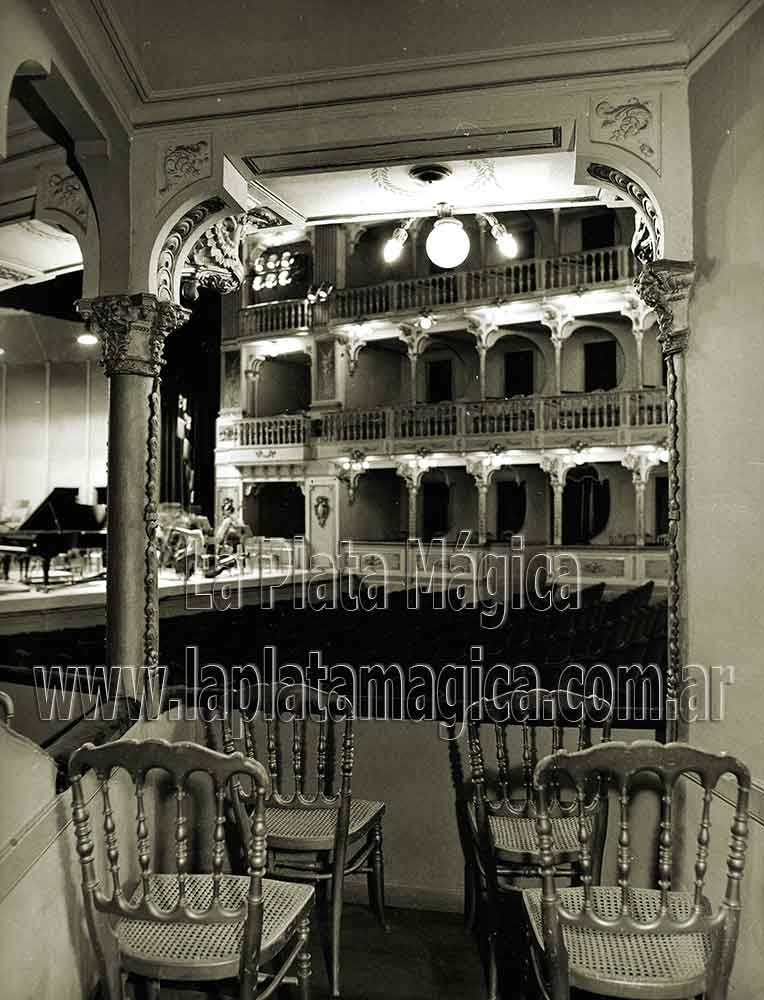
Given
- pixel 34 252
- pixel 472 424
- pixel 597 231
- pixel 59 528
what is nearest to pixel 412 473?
pixel 472 424

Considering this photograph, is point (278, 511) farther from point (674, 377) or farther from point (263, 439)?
point (674, 377)

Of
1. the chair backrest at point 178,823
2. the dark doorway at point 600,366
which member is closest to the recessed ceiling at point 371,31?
the chair backrest at point 178,823

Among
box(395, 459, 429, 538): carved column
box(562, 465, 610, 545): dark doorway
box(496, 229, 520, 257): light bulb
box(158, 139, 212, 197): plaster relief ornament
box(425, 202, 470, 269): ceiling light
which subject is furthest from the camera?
box(395, 459, 429, 538): carved column

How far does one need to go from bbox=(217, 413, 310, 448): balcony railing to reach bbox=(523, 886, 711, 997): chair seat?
1652cm

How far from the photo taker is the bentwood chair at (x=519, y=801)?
2.81 metres

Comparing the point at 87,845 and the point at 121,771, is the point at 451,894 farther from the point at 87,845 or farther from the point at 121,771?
the point at 87,845

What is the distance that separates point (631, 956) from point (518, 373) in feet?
55.2

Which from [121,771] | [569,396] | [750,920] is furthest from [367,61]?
[569,396]

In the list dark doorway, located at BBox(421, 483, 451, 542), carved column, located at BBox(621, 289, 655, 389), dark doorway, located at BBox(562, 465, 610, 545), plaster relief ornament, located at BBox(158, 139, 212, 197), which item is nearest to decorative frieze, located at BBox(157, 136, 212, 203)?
plaster relief ornament, located at BBox(158, 139, 212, 197)

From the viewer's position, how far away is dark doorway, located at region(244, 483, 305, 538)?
20.1m

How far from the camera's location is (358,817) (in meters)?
3.11

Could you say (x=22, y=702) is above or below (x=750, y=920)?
above

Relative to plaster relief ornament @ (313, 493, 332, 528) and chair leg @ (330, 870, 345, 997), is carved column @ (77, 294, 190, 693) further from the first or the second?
plaster relief ornament @ (313, 493, 332, 528)

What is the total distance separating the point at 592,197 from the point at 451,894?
9.67ft
